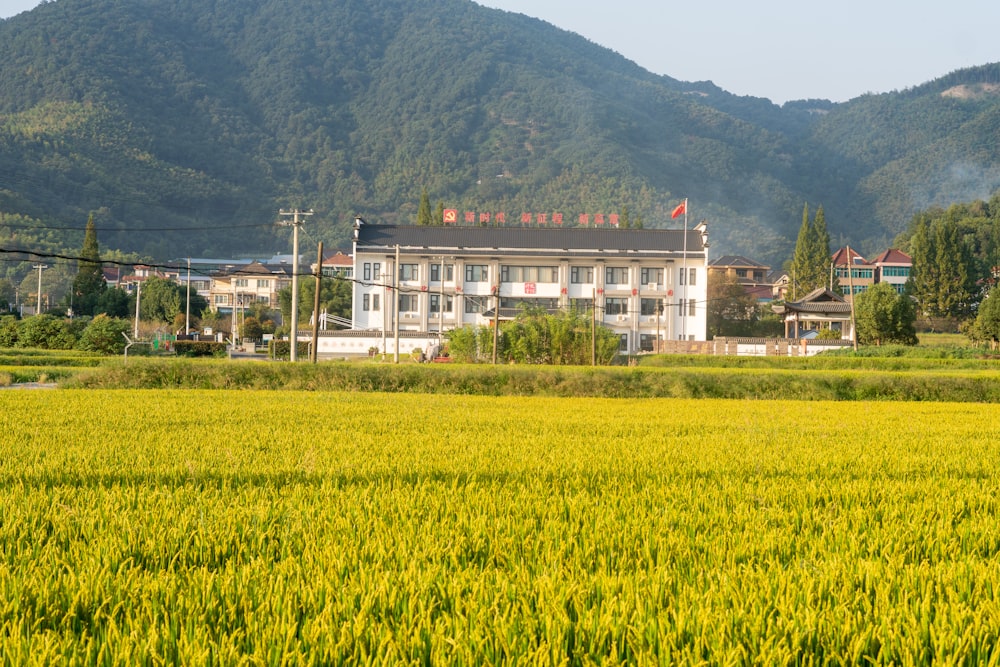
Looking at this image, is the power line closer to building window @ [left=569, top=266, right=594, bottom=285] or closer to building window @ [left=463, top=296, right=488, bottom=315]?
building window @ [left=463, top=296, right=488, bottom=315]

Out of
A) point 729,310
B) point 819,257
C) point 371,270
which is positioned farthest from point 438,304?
point 819,257

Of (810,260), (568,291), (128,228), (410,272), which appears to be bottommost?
(568,291)

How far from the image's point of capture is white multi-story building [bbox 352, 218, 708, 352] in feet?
200

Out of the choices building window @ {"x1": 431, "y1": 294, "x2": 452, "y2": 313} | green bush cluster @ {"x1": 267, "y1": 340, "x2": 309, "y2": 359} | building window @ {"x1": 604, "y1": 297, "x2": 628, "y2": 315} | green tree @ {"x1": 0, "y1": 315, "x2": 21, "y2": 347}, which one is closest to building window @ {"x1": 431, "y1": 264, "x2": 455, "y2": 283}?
building window @ {"x1": 431, "y1": 294, "x2": 452, "y2": 313}

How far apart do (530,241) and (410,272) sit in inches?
361

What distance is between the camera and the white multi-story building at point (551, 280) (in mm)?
60938

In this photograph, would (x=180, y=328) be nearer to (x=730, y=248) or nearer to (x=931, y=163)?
(x=730, y=248)

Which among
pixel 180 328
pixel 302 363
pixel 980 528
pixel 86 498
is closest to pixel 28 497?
pixel 86 498

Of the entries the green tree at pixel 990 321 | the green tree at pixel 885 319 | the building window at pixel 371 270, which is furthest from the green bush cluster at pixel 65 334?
the green tree at pixel 990 321

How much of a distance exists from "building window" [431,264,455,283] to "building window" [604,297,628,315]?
37.0 feet

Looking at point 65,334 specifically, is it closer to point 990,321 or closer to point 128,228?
point 990,321

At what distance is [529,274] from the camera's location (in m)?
61.7

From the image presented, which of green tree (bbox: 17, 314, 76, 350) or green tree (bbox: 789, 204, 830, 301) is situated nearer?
green tree (bbox: 17, 314, 76, 350)

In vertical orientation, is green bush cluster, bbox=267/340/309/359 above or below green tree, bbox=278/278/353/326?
below
